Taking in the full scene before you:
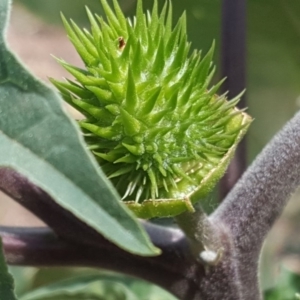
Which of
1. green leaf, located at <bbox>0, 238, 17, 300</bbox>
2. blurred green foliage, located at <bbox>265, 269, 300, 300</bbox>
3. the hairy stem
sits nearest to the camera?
green leaf, located at <bbox>0, 238, 17, 300</bbox>

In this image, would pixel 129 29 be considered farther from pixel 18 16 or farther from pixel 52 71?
pixel 18 16

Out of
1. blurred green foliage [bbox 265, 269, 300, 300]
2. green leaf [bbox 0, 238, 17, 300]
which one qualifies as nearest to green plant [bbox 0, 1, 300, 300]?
green leaf [bbox 0, 238, 17, 300]

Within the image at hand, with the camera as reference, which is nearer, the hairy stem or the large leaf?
the large leaf

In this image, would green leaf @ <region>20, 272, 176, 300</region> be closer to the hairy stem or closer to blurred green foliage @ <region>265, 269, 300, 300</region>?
blurred green foliage @ <region>265, 269, 300, 300</region>

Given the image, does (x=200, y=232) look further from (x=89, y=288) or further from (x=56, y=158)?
(x=89, y=288)

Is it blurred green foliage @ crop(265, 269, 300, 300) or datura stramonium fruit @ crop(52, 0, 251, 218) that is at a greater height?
datura stramonium fruit @ crop(52, 0, 251, 218)

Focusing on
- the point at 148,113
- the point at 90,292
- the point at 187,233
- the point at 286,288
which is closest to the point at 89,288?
the point at 90,292

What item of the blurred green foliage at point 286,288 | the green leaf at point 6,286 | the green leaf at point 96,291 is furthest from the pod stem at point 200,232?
the green leaf at point 96,291

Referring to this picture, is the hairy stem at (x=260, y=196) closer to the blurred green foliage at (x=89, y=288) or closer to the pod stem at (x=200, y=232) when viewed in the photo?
the pod stem at (x=200, y=232)
